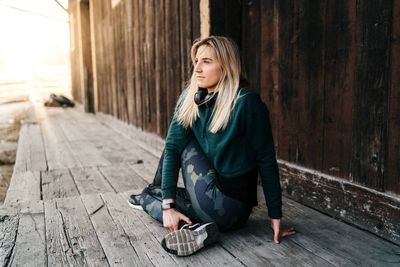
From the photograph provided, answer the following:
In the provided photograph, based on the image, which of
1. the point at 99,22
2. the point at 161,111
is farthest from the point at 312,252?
the point at 99,22

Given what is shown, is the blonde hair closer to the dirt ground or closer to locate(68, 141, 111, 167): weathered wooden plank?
the dirt ground

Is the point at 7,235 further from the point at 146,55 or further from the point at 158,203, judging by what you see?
the point at 146,55

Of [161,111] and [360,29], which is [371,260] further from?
[161,111]

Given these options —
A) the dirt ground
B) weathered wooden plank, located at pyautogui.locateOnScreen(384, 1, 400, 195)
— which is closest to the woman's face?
weathered wooden plank, located at pyautogui.locateOnScreen(384, 1, 400, 195)

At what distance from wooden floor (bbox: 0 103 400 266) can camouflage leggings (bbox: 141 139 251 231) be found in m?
0.11

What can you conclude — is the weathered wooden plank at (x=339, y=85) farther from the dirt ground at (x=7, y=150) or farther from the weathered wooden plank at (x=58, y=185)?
the dirt ground at (x=7, y=150)

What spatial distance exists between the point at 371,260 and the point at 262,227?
612 millimetres

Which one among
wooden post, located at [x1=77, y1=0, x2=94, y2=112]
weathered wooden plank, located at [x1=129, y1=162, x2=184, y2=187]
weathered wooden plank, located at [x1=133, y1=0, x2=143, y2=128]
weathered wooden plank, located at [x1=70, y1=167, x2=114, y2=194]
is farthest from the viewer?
wooden post, located at [x1=77, y1=0, x2=94, y2=112]

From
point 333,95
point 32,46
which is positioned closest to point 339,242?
point 333,95

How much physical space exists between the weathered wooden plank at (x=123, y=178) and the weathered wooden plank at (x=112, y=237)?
17.6 inches

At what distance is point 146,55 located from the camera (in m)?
5.50

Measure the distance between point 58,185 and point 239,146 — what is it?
1899 millimetres

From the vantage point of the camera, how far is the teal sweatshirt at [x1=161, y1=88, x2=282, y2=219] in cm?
208

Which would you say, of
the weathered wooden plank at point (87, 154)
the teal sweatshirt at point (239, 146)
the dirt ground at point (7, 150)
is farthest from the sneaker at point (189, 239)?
the weathered wooden plank at point (87, 154)
